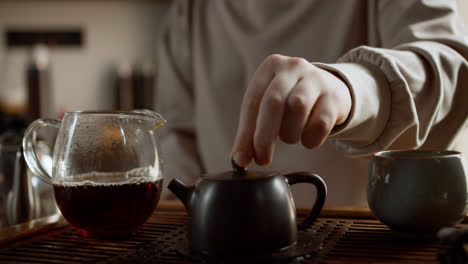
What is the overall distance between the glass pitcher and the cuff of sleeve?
0.28 m

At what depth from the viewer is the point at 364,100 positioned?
2.30 ft

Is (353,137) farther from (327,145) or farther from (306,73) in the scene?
(327,145)

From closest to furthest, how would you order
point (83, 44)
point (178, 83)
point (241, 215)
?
point (241, 215)
point (178, 83)
point (83, 44)

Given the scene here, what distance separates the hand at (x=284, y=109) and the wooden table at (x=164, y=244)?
132 millimetres

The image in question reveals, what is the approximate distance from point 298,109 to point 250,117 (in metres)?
0.07

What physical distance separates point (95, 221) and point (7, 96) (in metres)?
4.19

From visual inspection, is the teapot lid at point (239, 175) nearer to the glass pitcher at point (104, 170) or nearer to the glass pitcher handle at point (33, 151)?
the glass pitcher at point (104, 170)

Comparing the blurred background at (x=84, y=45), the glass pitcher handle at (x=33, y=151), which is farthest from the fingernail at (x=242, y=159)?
the blurred background at (x=84, y=45)

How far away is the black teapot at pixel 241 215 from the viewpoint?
20.5 inches

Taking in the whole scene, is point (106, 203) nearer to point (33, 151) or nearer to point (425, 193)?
point (33, 151)

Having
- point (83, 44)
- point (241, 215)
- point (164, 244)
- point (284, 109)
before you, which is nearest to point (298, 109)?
point (284, 109)

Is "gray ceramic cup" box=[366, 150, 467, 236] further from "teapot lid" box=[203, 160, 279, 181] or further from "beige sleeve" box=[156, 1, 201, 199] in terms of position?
"beige sleeve" box=[156, 1, 201, 199]

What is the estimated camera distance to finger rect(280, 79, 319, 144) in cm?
54

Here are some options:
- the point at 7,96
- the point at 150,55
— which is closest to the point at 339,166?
the point at 150,55
